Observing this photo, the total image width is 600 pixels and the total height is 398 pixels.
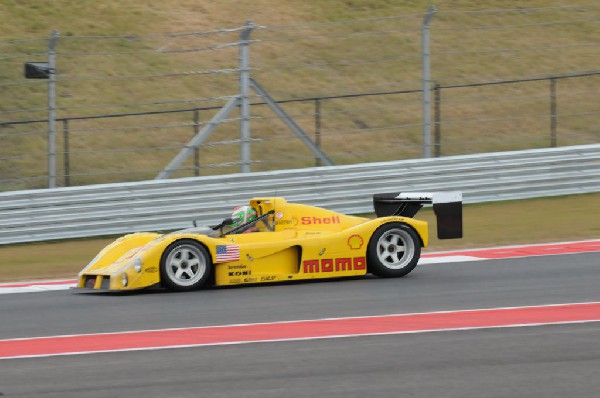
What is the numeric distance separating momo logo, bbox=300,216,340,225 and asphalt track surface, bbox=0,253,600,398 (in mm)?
568

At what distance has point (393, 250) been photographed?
454 inches

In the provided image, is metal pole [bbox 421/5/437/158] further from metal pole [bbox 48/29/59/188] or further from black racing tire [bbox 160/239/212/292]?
black racing tire [bbox 160/239/212/292]

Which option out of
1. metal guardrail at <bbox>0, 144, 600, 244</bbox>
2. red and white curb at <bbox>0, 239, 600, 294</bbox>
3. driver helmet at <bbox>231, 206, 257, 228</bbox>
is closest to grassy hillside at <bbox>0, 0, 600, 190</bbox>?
metal guardrail at <bbox>0, 144, 600, 244</bbox>

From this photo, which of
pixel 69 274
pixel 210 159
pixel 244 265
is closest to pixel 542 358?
pixel 244 265

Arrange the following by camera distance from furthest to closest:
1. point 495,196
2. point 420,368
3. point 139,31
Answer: point 139,31 < point 495,196 < point 420,368

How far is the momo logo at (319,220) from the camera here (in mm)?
11406

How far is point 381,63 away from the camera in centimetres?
2606

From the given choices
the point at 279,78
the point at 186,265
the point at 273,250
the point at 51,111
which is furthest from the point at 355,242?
the point at 279,78

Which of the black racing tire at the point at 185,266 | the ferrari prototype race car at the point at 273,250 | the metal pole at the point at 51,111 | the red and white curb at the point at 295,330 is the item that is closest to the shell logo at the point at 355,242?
the ferrari prototype race car at the point at 273,250

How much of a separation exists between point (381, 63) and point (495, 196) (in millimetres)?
9429

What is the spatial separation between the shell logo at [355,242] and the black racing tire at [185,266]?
130 centimetres

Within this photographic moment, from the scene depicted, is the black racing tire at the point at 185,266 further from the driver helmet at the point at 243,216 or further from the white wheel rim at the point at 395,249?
the white wheel rim at the point at 395,249

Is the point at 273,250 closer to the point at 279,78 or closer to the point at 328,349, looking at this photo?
A: the point at 328,349

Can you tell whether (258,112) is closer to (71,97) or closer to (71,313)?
(71,97)
